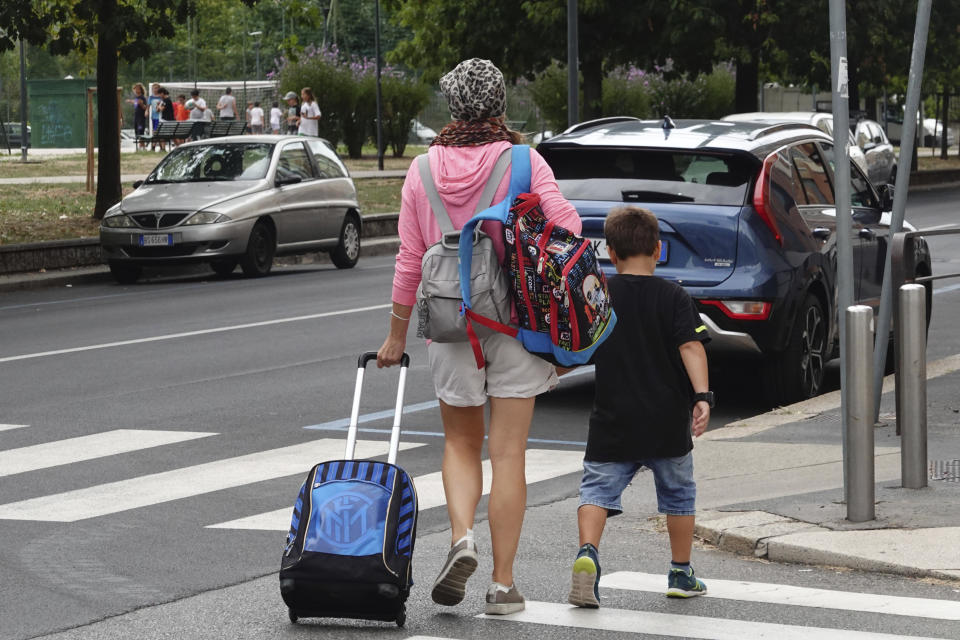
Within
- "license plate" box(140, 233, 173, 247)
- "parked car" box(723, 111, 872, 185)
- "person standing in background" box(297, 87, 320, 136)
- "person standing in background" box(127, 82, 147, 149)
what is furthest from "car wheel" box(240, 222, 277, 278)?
"person standing in background" box(127, 82, 147, 149)

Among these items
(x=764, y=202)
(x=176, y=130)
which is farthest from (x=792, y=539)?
(x=176, y=130)

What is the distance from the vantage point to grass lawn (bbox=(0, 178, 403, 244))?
75.5 feet

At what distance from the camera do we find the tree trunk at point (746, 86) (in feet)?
126

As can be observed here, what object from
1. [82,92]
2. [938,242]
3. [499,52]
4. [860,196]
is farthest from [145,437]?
[82,92]

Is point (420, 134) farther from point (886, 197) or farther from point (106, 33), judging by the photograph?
point (886, 197)

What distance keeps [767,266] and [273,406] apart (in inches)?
121

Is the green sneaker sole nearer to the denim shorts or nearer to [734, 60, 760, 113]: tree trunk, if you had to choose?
the denim shorts

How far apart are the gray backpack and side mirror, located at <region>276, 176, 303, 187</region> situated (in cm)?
1564

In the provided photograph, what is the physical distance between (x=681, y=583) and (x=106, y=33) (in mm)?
17978

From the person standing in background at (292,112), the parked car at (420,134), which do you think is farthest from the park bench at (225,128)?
the parked car at (420,134)

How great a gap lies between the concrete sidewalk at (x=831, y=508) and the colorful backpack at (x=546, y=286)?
1.47 metres

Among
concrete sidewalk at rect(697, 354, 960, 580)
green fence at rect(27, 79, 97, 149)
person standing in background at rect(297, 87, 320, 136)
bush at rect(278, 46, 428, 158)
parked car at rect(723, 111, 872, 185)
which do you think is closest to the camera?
concrete sidewalk at rect(697, 354, 960, 580)

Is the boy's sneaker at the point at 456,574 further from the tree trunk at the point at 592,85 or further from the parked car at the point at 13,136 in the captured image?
the parked car at the point at 13,136

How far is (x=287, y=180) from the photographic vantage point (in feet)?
69.0
